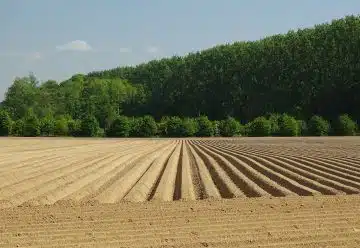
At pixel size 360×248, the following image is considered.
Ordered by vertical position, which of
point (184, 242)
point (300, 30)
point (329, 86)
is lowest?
point (184, 242)

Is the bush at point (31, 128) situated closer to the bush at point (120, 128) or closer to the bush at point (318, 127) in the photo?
the bush at point (120, 128)

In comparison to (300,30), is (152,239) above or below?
below

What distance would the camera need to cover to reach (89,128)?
2741 inches

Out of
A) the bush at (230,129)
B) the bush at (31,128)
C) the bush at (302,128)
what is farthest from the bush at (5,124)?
the bush at (302,128)

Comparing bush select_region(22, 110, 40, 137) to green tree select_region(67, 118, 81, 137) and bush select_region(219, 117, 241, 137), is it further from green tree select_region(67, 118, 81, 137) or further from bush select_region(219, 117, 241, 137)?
bush select_region(219, 117, 241, 137)

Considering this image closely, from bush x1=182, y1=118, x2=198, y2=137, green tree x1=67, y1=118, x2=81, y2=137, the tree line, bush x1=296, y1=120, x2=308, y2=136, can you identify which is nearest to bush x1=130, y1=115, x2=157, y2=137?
the tree line

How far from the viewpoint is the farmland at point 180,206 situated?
7.52m

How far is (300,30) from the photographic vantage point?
9338 centimetres

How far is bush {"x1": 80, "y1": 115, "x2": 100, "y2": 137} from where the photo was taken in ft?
228

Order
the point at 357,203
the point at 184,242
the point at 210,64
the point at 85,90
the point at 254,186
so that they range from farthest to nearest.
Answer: the point at 85,90 < the point at 210,64 < the point at 254,186 < the point at 357,203 < the point at 184,242

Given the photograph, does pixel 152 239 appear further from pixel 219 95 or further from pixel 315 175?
pixel 219 95

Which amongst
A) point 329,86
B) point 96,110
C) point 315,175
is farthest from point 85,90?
point 315,175

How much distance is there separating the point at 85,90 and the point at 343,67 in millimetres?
51607

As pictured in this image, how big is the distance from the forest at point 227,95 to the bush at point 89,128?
0.41 feet
